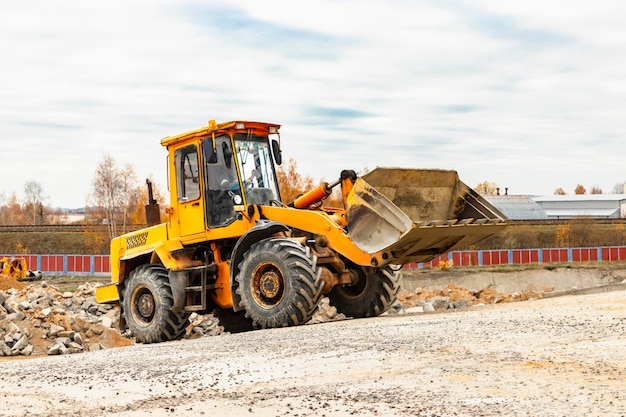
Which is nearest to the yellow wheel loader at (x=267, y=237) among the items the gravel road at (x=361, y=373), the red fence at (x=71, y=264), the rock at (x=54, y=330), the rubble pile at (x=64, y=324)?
the gravel road at (x=361, y=373)

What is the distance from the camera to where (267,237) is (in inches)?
558

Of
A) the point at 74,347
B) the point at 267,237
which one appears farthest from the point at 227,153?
the point at 74,347

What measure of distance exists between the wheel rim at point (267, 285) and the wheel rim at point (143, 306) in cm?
272

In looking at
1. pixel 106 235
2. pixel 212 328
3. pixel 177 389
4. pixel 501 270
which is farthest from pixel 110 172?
pixel 177 389

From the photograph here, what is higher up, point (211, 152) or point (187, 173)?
point (211, 152)

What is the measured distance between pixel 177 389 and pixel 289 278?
4464 millimetres

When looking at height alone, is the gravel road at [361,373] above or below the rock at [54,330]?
above

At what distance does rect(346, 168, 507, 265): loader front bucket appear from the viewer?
1307 centimetres

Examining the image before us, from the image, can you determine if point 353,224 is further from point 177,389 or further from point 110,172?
point 110,172

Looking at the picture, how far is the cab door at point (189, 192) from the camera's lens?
49.7 feet

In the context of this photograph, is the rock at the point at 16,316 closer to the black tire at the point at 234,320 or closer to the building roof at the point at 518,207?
the black tire at the point at 234,320

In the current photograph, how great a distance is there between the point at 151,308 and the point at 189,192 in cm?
221

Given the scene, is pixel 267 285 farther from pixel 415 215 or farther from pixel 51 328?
pixel 51 328

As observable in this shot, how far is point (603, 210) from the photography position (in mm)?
104812
